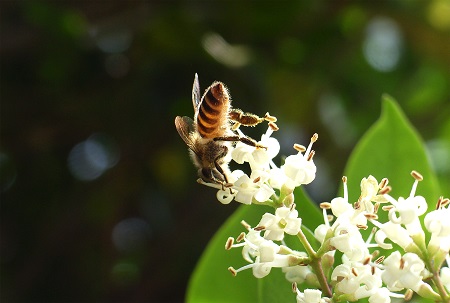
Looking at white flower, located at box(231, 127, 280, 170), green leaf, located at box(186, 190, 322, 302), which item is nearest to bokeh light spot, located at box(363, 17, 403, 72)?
green leaf, located at box(186, 190, 322, 302)

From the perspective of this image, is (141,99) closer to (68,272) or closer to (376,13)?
(68,272)

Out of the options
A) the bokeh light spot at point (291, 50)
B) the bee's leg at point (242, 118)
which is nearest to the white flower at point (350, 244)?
the bee's leg at point (242, 118)

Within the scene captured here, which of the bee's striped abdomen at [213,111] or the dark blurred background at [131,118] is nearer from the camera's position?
the bee's striped abdomen at [213,111]

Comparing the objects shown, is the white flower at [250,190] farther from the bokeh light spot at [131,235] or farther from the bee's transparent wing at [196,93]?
the bokeh light spot at [131,235]

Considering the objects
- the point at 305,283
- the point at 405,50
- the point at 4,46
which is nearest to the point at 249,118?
the point at 305,283

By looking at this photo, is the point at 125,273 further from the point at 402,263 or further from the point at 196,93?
the point at 402,263

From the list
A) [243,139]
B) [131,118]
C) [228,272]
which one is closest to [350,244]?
[243,139]
